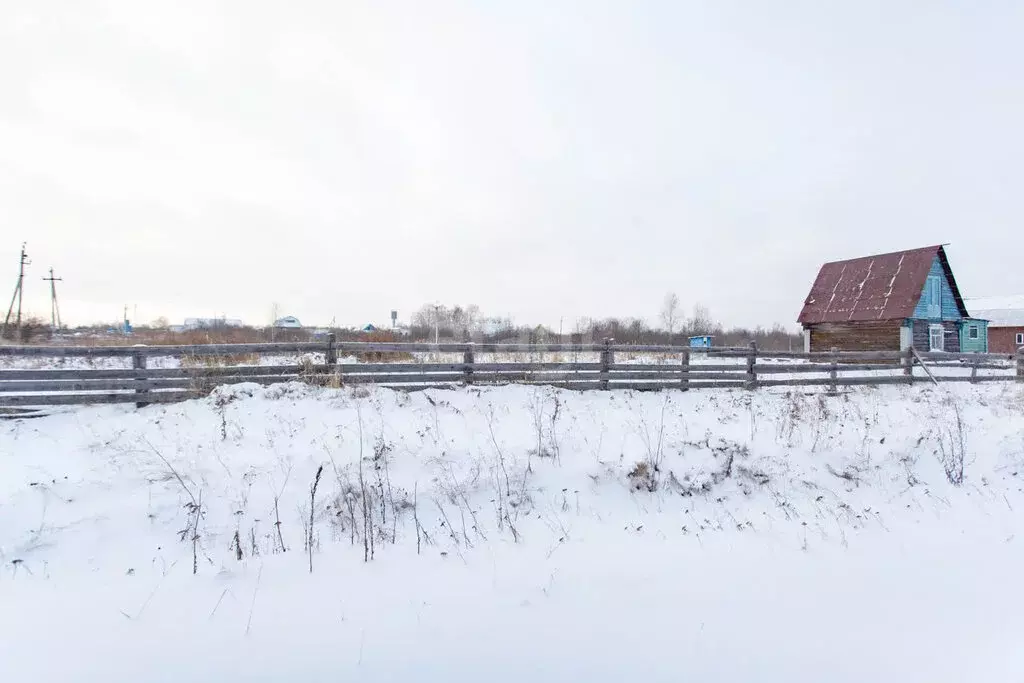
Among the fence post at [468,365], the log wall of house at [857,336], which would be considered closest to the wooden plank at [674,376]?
the fence post at [468,365]

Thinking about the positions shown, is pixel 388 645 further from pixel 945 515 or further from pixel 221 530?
pixel 945 515

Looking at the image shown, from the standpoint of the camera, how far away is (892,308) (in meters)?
25.9

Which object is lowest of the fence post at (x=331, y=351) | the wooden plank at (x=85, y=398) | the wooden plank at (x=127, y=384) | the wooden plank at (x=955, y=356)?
the wooden plank at (x=955, y=356)

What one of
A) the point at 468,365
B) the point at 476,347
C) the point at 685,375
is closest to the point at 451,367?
the point at 468,365

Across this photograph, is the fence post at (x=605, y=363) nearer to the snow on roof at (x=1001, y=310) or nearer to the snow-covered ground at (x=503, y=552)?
the snow-covered ground at (x=503, y=552)

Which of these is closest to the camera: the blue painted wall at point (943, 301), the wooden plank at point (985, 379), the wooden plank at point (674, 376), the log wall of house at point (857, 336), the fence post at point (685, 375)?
the wooden plank at point (674, 376)

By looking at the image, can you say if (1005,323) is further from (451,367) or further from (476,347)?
(451,367)

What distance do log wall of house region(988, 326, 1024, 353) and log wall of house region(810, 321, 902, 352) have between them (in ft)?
81.5

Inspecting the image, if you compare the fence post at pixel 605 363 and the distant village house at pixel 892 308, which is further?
the distant village house at pixel 892 308

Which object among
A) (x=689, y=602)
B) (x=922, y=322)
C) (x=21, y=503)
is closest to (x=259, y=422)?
(x=21, y=503)

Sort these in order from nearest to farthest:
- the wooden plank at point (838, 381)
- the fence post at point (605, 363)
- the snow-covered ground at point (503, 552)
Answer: the snow-covered ground at point (503, 552)
the fence post at point (605, 363)
the wooden plank at point (838, 381)

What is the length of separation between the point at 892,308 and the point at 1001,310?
30.1 metres

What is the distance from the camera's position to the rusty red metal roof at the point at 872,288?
25.7 metres

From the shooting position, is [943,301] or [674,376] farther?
[943,301]
